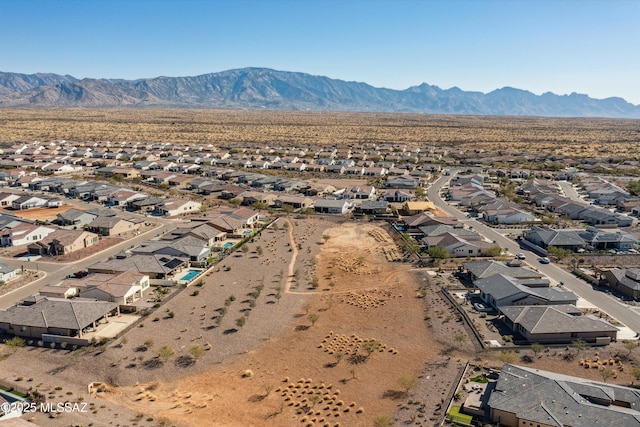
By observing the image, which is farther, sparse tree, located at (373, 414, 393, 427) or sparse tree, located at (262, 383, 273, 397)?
sparse tree, located at (262, 383, 273, 397)

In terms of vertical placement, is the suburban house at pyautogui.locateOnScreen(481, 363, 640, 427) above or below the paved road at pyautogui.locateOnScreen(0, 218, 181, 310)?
above

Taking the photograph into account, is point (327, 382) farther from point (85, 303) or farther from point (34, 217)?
point (34, 217)

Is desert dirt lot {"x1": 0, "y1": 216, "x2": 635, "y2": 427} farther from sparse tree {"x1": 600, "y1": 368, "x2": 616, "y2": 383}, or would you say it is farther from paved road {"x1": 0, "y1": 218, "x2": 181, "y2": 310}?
paved road {"x1": 0, "y1": 218, "x2": 181, "y2": 310}

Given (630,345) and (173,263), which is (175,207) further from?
(630,345)

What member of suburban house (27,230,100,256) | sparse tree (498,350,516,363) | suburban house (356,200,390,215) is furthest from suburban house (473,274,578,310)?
suburban house (27,230,100,256)

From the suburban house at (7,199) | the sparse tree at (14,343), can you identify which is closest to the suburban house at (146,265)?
the sparse tree at (14,343)

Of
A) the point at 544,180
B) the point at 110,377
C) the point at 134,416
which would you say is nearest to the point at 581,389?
the point at 134,416

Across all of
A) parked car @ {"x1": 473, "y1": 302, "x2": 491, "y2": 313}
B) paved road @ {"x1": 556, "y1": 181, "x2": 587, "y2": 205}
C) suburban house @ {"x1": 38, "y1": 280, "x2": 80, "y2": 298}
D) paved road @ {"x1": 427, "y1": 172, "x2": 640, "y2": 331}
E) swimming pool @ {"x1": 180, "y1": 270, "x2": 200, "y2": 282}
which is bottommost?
swimming pool @ {"x1": 180, "y1": 270, "x2": 200, "y2": 282}

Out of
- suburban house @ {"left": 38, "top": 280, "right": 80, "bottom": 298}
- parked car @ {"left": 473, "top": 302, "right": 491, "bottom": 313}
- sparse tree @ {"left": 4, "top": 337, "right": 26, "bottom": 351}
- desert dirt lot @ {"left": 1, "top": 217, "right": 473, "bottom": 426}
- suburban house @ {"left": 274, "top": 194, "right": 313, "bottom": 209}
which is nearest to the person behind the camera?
desert dirt lot @ {"left": 1, "top": 217, "right": 473, "bottom": 426}
